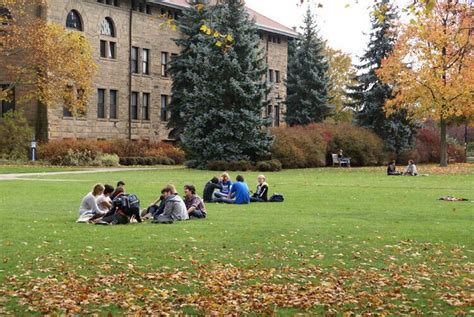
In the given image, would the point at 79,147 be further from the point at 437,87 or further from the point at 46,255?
the point at 46,255

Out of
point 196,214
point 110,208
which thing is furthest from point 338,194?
point 110,208

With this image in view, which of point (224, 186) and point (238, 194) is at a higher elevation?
point (224, 186)

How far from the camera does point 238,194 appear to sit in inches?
861

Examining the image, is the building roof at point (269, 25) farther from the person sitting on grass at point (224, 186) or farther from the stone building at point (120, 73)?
the person sitting on grass at point (224, 186)

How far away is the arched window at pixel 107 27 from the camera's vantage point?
175ft

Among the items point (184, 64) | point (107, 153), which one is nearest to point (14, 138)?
point (107, 153)

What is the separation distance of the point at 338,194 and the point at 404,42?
89.7 ft

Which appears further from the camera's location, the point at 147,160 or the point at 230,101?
the point at 147,160

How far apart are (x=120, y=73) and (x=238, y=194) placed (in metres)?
35.5

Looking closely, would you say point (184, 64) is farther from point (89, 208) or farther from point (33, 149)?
point (89, 208)

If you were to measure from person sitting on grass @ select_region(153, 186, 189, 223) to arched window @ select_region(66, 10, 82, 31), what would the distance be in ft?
120

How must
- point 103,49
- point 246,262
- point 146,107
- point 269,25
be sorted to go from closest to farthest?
1. point 246,262
2. point 103,49
3. point 146,107
4. point 269,25

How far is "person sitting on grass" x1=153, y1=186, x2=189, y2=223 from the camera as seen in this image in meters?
16.9

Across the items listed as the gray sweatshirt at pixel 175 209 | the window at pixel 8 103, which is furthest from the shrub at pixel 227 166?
the gray sweatshirt at pixel 175 209
